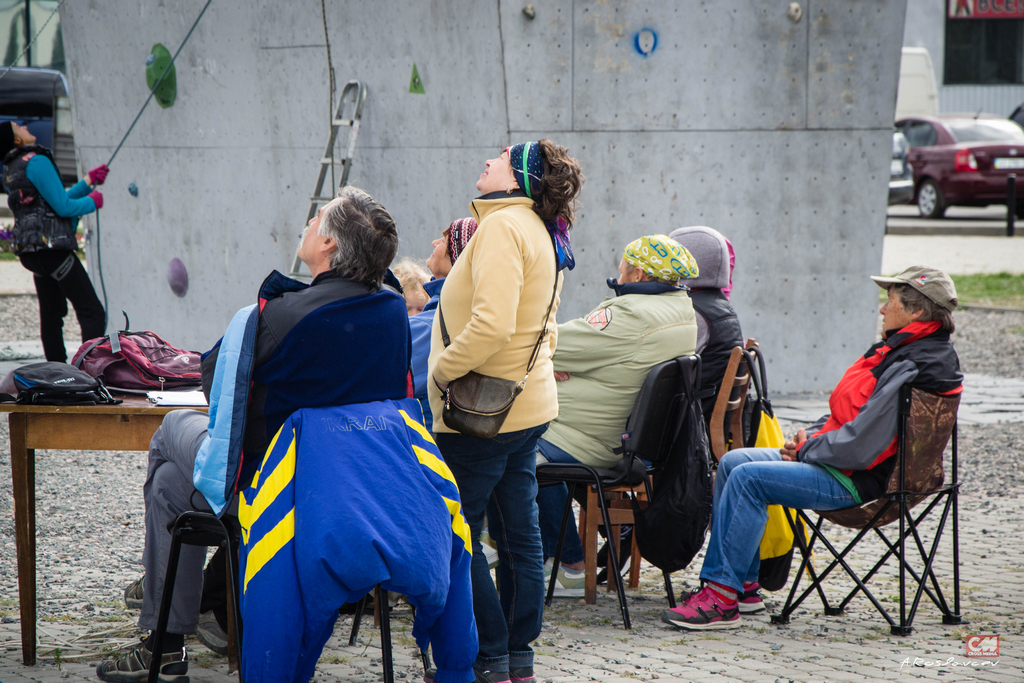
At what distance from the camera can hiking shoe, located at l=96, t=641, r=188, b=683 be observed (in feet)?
10.5

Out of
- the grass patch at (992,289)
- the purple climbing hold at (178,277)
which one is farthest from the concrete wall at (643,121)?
the grass patch at (992,289)

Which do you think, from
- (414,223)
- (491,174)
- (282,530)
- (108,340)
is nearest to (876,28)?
(414,223)

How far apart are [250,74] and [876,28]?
472 cm

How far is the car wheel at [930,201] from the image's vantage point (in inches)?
776

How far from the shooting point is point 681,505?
3977mm

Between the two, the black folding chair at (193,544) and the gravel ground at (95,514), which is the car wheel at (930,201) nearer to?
the gravel ground at (95,514)

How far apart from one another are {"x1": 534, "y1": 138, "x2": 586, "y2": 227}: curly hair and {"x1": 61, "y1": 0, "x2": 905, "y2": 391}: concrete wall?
424 cm

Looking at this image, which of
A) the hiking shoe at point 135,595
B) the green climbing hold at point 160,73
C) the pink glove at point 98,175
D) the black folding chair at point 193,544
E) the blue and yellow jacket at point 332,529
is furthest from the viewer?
the green climbing hold at point 160,73

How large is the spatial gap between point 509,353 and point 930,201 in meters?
18.7

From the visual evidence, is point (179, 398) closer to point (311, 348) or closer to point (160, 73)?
point (311, 348)

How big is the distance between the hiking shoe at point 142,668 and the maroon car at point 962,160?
1845cm

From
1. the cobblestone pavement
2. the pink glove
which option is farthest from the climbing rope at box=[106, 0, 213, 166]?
the cobblestone pavement

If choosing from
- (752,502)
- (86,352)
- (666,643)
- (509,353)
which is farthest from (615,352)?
(86,352)

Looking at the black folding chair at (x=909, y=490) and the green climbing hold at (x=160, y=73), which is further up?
the green climbing hold at (x=160, y=73)
